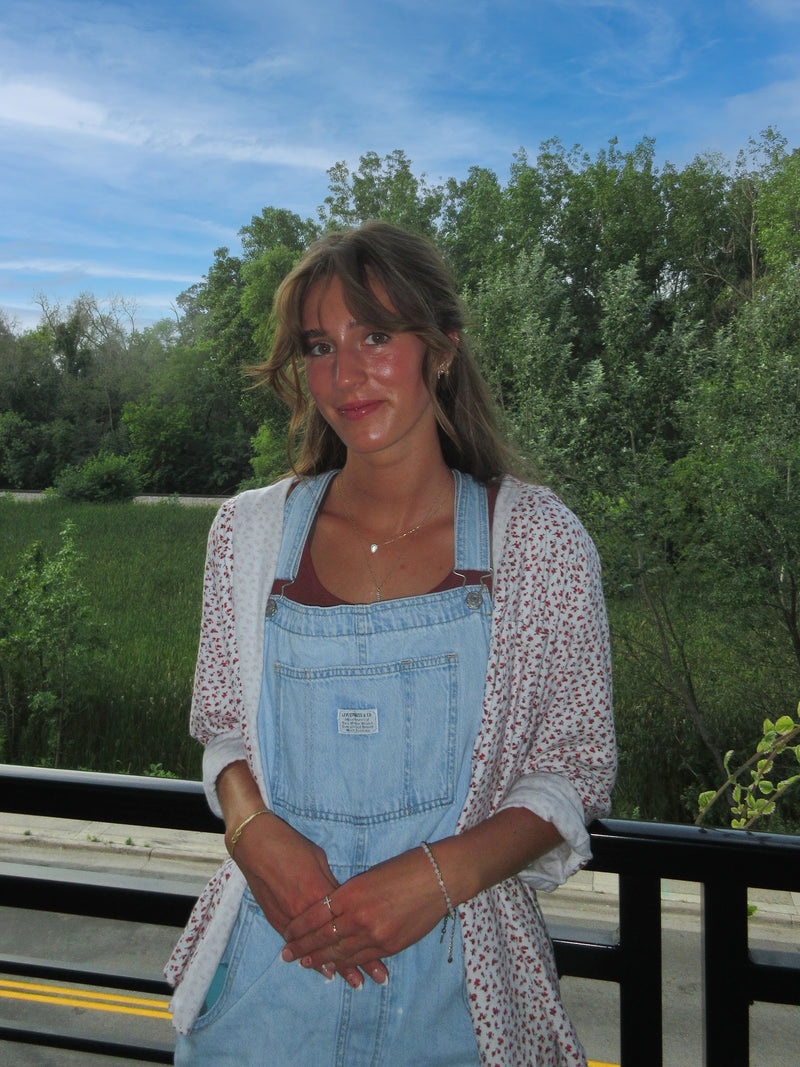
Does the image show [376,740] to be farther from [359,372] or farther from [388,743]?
[359,372]

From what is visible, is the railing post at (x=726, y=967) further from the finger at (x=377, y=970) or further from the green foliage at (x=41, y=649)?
the green foliage at (x=41, y=649)

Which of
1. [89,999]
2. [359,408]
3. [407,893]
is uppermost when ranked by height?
[359,408]

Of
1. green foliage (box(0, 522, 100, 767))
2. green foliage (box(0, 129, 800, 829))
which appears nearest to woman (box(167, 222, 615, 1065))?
green foliage (box(0, 129, 800, 829))

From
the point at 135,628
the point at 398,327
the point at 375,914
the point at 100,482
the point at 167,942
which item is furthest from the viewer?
the point at 100,482

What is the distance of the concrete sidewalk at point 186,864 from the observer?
12.7 ft

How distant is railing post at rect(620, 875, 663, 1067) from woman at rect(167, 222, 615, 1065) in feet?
0.19

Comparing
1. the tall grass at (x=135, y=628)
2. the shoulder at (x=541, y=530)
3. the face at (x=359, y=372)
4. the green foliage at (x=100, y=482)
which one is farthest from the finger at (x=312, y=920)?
the green foliage at (x=100, y=482)

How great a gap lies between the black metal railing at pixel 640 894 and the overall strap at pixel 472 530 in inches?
11.4

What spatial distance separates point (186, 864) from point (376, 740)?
3.82m

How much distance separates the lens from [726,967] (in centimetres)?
90

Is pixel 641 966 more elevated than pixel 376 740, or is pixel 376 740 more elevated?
pixel 376 740

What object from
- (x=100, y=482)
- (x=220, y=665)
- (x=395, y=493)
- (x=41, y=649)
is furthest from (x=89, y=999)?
(x=100, y=482)

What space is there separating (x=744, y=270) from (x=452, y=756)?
1992cm

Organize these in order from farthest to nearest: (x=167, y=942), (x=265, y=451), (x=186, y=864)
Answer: (x=265, y=451)
(x=186, y=864)
(x=167, y=942)
